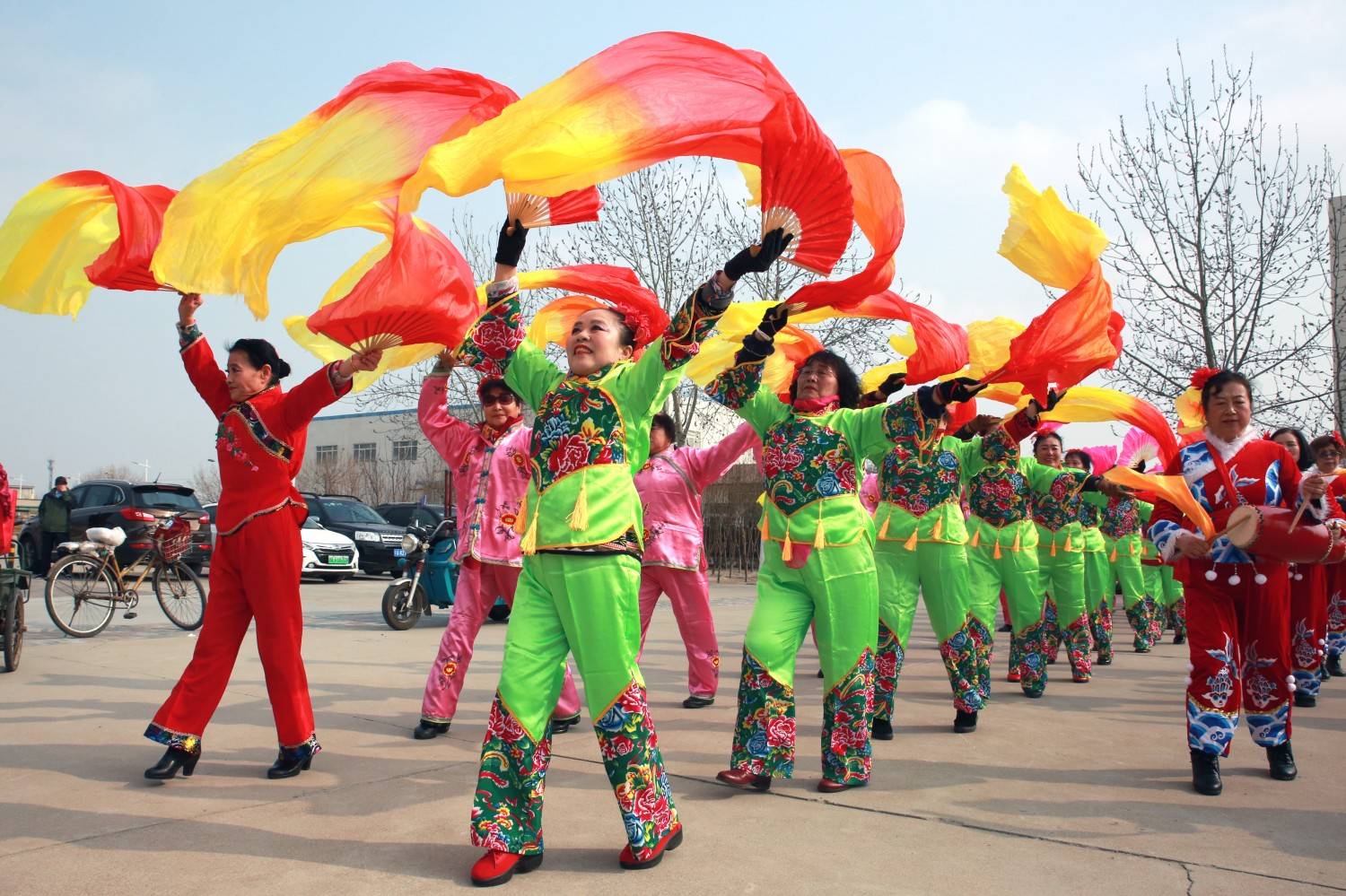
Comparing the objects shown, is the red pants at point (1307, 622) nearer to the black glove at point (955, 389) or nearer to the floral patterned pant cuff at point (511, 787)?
the black glove at point (955, 389)

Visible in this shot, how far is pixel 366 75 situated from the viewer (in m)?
3.79

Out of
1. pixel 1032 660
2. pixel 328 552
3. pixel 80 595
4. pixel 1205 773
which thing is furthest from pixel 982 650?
pixel 328 552

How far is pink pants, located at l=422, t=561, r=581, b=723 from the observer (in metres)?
5.29

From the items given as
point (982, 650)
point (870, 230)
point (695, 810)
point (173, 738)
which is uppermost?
point (870, 230)

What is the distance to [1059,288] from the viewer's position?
185 inches

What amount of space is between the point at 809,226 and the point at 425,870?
2.37m

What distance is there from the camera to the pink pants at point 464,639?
5293 mm

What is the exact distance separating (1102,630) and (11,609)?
27.7ft

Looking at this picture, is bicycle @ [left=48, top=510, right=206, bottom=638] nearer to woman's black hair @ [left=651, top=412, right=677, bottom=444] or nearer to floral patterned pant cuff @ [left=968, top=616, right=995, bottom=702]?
woman's black hair @ [left=651, top=412, right=677, bottom=444]

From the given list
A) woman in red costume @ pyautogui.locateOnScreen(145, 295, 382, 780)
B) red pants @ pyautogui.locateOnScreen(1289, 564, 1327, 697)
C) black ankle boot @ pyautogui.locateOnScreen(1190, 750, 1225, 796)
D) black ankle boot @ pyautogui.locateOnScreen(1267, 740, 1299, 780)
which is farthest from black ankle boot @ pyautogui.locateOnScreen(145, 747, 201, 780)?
red pants @ pyautogui.locateOnScreen(1289, 564, 1327, 697)

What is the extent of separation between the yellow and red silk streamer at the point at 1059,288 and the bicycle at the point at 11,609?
6.46m

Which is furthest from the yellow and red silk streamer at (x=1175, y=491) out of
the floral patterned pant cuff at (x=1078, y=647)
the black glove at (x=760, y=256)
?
the floral patterned pant cuff at (x=1078, y=647)

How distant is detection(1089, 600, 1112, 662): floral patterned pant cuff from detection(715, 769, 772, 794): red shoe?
228 inches

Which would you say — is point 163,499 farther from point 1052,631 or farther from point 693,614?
point 1052,631
